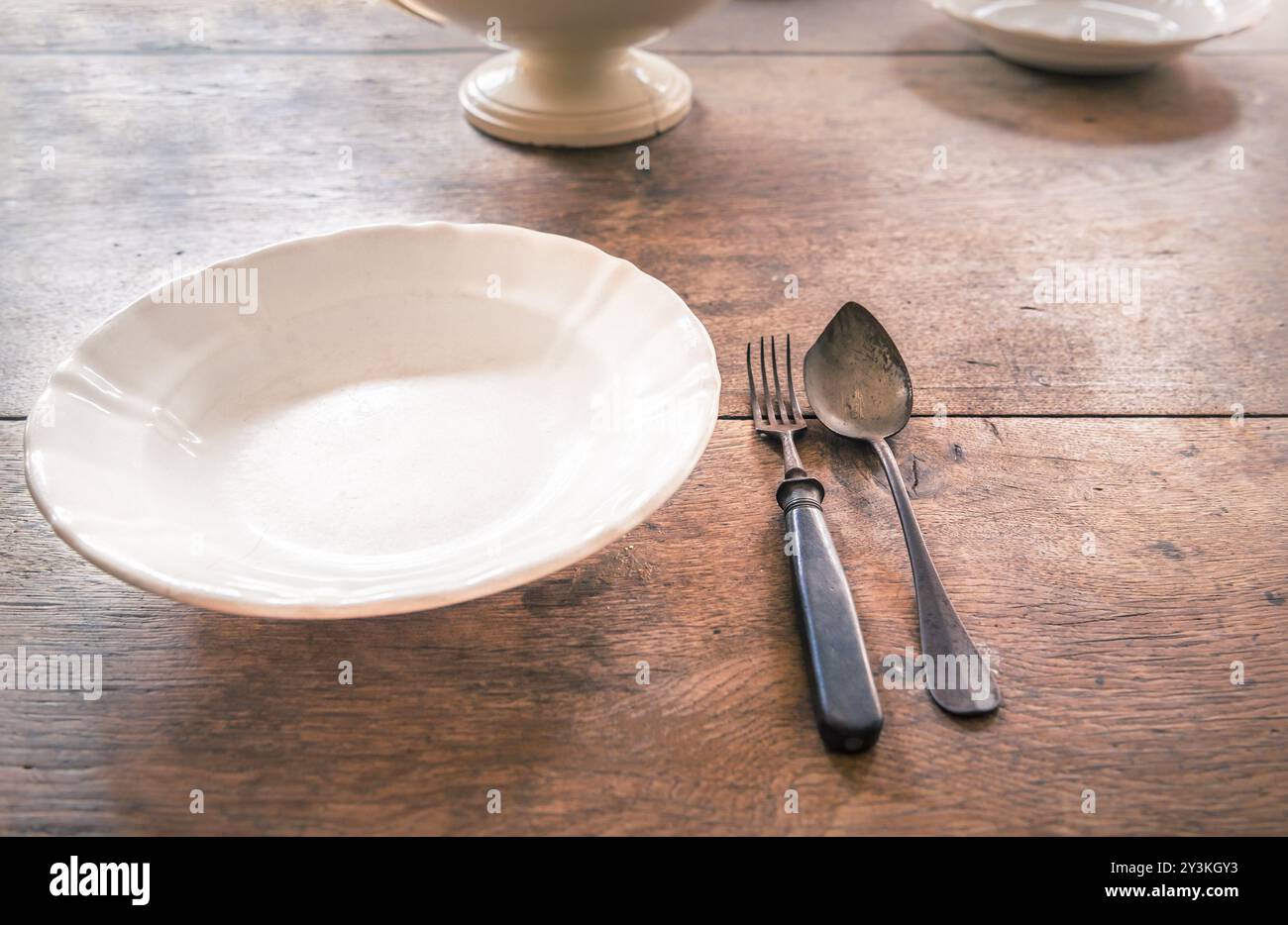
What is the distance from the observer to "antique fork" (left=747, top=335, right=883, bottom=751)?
0.42m

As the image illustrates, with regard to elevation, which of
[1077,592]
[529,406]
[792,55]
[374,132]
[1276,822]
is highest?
[792,55]

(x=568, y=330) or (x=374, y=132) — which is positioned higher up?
(x=374, y=132)

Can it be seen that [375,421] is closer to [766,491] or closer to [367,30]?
[766,491]

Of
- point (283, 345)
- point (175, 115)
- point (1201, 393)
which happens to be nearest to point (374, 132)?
point (175, 115)

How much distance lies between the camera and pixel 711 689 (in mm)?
458

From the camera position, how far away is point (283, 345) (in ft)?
1.88

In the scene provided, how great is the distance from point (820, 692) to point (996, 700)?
8cm

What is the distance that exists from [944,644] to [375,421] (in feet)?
1.02

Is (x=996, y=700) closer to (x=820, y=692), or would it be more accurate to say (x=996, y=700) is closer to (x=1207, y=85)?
(x=820, y=692)

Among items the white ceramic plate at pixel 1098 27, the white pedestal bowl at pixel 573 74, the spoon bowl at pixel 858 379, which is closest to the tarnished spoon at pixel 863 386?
the spoon bowl at pixel 858 379

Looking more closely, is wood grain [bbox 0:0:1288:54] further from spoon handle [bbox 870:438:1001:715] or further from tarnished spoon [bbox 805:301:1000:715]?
spoon handle [bbox 870:438:1001:715]

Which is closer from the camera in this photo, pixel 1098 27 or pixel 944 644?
pixel 944 644

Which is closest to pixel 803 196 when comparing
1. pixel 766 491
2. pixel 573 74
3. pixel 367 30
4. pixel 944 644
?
pixel 573 74

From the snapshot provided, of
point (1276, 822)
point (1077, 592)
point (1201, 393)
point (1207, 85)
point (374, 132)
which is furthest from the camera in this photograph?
point (1207, 85)
